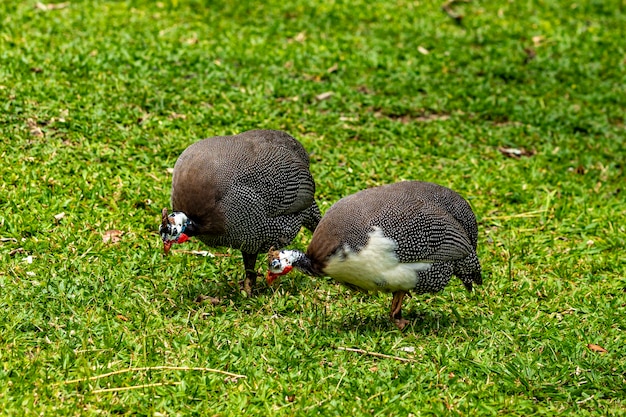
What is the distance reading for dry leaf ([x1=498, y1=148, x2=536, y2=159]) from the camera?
797cm

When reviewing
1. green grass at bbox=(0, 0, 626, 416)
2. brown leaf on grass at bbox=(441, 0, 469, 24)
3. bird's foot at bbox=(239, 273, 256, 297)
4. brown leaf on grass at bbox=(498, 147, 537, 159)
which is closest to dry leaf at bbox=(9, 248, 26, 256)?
green grass at bbox=(0, 0, 626, 416)

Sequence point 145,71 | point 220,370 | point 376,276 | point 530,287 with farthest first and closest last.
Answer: point 145,71 → point 530,287 → point 376,276 → point 220,370

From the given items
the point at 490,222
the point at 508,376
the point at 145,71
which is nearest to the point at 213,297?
the point at 508,376

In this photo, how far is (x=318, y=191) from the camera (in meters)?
7.03

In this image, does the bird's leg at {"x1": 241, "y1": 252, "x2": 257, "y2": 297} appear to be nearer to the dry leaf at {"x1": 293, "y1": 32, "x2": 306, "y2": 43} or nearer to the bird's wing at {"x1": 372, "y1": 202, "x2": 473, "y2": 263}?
the bird's wing at {"x1": 372, "y1": 202, "x2": 473, "y2": 263}

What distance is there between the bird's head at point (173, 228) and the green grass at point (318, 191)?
0.45 meters

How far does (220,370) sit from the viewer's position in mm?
4547

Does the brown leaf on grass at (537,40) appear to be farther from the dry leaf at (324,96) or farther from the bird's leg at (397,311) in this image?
the bird's leg at (397,311)

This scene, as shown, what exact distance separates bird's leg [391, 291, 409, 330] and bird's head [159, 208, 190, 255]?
50.0 inches

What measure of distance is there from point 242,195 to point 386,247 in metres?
0.92

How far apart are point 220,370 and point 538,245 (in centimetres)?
303

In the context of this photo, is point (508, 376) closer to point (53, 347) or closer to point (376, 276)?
point (376, 276)

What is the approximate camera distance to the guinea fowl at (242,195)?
16.9 feet

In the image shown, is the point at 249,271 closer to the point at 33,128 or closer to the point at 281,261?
Result: the point at 281,261
